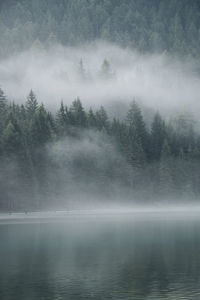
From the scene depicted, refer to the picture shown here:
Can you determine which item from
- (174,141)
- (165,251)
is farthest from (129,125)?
(165,251)

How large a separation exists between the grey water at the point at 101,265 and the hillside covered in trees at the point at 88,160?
4685cm

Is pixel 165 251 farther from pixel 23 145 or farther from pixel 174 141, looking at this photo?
pixel 174 141

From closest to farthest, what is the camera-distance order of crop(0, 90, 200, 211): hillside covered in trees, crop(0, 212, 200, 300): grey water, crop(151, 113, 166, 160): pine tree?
crop(0, 212, 200, 300): grey water < crop(0, 90, 200, 211): hillside covered in trees < crop(151, 113, 166, 160): pine tree

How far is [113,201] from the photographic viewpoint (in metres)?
142

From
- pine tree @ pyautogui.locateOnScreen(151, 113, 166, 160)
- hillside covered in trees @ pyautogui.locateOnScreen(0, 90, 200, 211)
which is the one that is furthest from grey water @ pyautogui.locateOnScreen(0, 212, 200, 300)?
pine tree @ pyautogui.locateOnScreen(151, 113, 166, 160)

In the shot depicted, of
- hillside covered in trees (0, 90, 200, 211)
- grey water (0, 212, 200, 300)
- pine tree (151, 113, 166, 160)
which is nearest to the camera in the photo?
grey water (0, 212, 200, 300)

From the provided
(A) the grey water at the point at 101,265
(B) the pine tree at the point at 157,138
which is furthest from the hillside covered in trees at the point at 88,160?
(A) the grey water at the point at 101,265

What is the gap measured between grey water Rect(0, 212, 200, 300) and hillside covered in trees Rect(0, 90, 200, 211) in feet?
154

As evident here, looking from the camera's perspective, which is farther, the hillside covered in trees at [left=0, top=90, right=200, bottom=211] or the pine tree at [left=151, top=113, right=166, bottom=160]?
the pine tree at [left=151, top=113, right=166, bottom=160]

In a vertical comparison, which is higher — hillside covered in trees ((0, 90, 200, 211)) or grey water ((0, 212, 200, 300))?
hillside covered in trees ((0, 90, 200, 211))

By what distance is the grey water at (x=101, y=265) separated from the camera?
33.7m

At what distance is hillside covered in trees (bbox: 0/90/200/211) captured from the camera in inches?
4648

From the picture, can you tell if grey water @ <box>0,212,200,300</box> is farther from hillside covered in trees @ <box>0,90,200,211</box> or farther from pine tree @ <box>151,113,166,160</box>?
pine tree @ <box>151,113,166,160</box>

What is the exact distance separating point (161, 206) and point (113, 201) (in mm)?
11727
